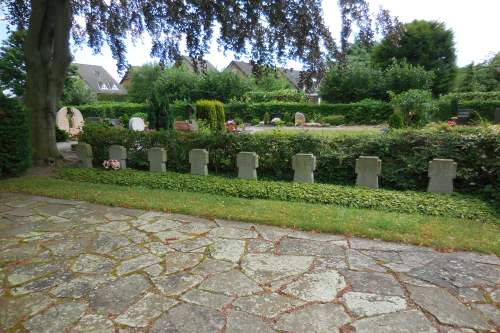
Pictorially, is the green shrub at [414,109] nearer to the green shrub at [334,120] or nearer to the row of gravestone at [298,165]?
the green shrub at [334,120]

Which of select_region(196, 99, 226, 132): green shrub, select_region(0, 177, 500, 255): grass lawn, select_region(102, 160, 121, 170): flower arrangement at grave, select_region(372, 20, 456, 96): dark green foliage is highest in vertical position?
select_region(372, 20, 456, 96): dark green foliage

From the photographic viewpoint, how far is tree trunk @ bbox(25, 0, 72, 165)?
8.34 metres

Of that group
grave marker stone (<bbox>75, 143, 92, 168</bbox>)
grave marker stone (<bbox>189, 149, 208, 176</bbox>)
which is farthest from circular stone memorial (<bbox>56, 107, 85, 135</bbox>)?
grave marker stone (<bbox>189, 149, 208, 176</bbox>)

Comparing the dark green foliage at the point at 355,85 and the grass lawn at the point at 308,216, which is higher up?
the dark green foliage at the point at 355,85

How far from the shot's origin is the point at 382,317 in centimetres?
247

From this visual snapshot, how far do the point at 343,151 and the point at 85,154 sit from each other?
659 cm

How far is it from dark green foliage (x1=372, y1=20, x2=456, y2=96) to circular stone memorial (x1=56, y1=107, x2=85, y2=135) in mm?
24793

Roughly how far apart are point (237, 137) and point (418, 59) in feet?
91.6

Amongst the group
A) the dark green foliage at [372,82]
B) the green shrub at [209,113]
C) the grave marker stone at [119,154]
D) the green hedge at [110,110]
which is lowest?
the grave marker stone at [119,154]

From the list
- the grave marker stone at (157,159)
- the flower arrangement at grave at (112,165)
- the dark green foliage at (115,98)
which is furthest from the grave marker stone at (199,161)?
the dark green foliage at (115,98)

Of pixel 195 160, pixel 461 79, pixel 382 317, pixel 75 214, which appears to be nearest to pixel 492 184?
pixel 382 317

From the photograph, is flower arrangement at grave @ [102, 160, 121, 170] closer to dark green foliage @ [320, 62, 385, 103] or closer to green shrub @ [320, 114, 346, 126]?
green shrub @ [320, 114, 346, 126]

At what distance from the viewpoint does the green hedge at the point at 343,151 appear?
5844mm

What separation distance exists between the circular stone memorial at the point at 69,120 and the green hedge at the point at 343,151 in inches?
360
